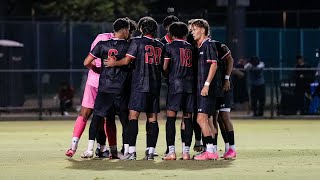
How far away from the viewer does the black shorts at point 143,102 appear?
13.8 meters

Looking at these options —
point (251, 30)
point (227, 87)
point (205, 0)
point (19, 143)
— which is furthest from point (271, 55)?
point (227, 87)

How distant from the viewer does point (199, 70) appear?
1380 cm

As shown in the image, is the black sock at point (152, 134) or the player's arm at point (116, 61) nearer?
the player's arm at point (116, 61)

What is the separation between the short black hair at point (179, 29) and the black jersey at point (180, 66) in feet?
0.40

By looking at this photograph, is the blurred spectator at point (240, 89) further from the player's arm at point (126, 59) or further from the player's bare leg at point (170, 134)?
the player's arm at point (126, 59)

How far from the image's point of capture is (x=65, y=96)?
27094mm

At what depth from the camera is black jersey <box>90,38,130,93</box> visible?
13867mm

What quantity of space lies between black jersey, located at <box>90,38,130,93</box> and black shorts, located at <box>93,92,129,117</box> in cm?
9

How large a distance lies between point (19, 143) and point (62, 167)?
4.61m

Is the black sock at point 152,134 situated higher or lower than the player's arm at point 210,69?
lower

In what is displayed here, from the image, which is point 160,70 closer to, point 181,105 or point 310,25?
point 181,105

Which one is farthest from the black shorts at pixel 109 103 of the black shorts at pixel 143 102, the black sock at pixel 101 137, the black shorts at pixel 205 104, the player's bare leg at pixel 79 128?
the black shorts at pixel 205 104

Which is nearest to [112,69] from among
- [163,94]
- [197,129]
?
[197,129]

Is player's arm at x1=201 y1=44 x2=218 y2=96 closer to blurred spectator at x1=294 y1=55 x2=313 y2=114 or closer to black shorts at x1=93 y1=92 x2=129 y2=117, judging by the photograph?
black shorts at x1=93 y1=92 x2=129 y2=117
